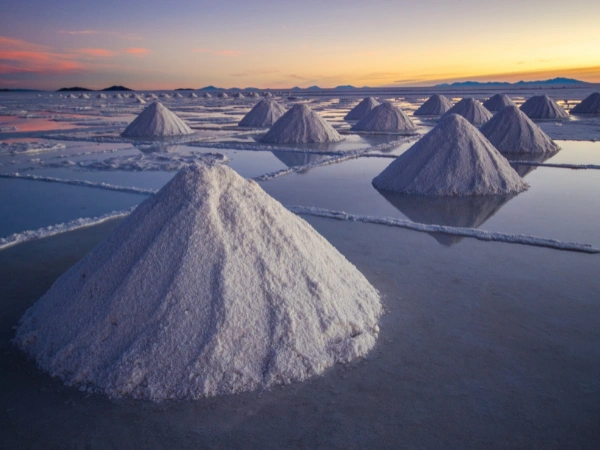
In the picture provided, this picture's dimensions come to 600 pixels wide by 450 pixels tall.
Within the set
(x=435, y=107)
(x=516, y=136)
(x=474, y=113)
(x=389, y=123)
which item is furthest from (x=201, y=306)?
(x=435, y=107)

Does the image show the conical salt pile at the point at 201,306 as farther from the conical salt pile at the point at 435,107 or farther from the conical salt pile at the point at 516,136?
the conical salt pile at the point at 435,107

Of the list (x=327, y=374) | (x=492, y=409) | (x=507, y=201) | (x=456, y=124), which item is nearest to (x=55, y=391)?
(x=327, y=374)

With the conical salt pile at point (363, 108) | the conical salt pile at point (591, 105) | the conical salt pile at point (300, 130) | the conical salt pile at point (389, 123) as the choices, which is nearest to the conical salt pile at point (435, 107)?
the conical salt pile at point (363, 108)

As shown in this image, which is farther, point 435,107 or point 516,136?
point 435,107

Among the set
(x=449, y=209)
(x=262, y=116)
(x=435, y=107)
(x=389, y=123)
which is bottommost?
(x=449, y=209)

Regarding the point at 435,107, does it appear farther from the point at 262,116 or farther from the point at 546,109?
the point at 262,116

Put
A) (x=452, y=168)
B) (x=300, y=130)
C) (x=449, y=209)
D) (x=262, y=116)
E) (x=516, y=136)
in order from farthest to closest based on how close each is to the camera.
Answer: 1. (x=262, y=116)
2. (x=300, y=130)
3. (x=516, y=136)
4. (x=452, y=168)
5. (x=449, y=209)
